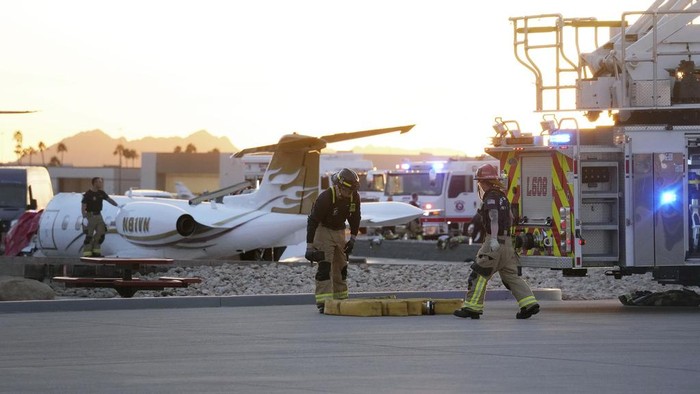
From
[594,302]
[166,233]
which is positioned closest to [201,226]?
[166,233]

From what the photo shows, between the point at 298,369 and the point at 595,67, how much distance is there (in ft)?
34.6

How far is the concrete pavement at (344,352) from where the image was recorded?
1151 cm

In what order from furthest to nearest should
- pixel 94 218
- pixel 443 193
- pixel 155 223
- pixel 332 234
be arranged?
1. pixel 443 193
2. pixel 94 218
3. pixel 155 223
4. pixel 332 234

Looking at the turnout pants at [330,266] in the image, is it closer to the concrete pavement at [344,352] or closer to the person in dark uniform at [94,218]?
the concrete pavement at [344,352]

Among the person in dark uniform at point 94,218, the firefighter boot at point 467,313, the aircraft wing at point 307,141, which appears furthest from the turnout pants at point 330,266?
the person in dark uniform at point 94,218

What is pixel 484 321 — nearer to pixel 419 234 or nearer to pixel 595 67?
pixel 595 67

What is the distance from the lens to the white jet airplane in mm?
32875

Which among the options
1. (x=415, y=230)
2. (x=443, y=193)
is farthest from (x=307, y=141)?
(x=415, y=230)

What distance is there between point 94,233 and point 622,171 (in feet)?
58.6

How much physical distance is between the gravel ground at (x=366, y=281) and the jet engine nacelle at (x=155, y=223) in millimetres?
2195

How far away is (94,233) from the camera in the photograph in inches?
1375

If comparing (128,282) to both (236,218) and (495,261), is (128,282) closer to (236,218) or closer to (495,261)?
(495,261)

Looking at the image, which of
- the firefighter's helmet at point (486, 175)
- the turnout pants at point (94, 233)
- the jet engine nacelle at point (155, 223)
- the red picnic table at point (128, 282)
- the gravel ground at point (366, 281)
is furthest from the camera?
the turnout pants at point (94, 233)

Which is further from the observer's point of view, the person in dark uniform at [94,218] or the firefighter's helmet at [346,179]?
the person in dark uniform at [94,218]
